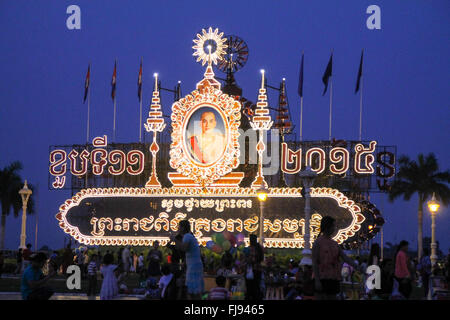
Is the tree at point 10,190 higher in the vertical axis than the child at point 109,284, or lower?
higher

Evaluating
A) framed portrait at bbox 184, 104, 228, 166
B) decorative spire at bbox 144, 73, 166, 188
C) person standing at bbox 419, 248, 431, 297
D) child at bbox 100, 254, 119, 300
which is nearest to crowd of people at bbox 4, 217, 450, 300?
child at bbox 100, 254, 119, 300

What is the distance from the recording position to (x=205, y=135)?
51.2m

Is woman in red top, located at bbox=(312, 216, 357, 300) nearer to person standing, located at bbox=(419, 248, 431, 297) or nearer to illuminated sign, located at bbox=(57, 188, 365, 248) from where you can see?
person standing, located at bbox=(419, 248, 431, 297)

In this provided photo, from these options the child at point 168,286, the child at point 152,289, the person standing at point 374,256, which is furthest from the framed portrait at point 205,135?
the child at point 168,286

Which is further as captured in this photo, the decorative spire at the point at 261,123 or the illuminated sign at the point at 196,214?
the decorative spire at the point at 261,123

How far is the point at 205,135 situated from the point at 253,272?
1230 inches

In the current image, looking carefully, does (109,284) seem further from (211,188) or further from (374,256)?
(211,188)

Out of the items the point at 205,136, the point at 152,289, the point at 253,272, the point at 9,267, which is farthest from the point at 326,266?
the point at 205,136

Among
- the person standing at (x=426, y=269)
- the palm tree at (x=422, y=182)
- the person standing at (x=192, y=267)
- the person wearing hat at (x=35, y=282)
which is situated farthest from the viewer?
the palm tree at (x=422, y=182)

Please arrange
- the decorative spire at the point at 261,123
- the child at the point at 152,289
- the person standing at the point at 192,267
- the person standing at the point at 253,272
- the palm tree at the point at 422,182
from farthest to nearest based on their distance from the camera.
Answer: the palm tree at the point at 422,182 < the decorative spire at the point at 261,123 < the child at the point at 152,289 < the person standing at the point at 253,272 < the person standing at the point at 192,267

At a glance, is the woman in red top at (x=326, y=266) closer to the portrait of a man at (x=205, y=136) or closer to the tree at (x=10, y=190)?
the portrait of a man at (x=205, y=136)

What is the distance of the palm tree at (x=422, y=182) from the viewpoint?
211 ft

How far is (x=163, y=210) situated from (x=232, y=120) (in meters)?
7.65

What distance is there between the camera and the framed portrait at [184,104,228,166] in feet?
166
